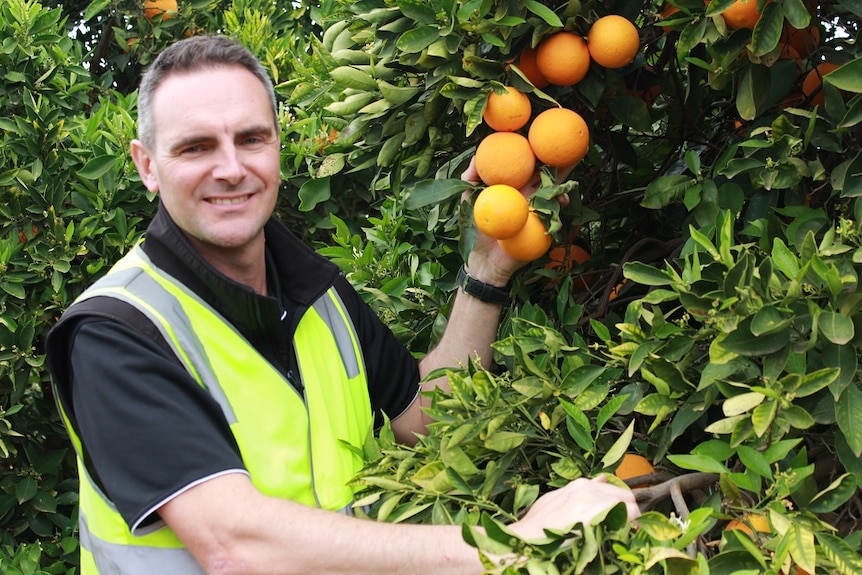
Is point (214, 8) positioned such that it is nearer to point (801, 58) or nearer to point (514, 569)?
point (801, 58)

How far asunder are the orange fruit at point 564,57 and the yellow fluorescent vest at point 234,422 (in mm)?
789

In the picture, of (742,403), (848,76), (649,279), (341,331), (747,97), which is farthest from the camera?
(341,331)

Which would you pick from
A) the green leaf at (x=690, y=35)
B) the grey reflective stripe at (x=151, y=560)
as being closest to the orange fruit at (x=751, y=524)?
the green leaf at (x=690, y=35)

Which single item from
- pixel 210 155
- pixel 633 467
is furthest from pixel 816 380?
pixel 210 155

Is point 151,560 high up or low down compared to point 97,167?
down

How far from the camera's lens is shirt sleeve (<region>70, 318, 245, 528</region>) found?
1.64 meters

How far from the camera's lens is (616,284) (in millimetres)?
2070

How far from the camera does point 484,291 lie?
6.81 ft

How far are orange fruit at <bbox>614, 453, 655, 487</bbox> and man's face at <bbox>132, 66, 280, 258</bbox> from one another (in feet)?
2.95

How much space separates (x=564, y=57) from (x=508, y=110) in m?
0.13

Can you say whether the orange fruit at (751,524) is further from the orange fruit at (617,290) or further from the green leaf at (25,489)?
the green leaf at (25,489)

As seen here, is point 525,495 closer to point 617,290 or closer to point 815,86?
point 617,290

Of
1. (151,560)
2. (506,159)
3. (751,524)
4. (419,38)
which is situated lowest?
(151,560)

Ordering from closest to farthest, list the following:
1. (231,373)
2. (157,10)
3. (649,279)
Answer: (649,279) < (231,373) < (157,10)
